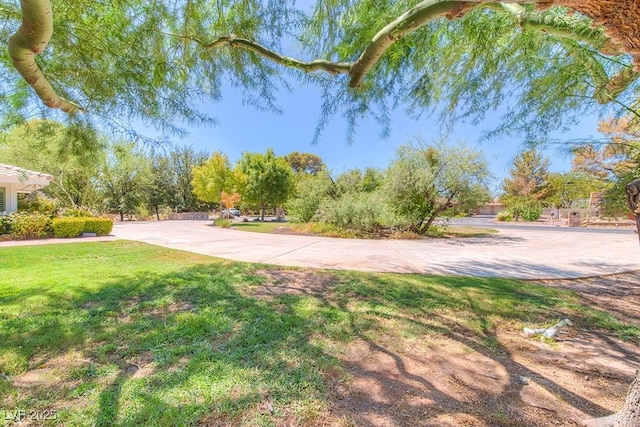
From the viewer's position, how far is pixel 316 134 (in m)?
3.87

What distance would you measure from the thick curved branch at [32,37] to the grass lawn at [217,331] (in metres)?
2.40

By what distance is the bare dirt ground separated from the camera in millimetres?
1725

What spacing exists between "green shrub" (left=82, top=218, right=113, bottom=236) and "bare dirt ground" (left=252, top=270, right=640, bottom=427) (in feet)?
49.0

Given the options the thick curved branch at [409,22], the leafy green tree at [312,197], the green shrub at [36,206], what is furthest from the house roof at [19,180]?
the thick curved branch at [409,22]

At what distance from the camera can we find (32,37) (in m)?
1.88

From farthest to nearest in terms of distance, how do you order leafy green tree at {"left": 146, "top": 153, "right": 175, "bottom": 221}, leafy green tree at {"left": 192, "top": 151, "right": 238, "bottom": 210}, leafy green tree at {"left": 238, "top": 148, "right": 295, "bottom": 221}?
1. leafy green tree at {"left": 146, "top": 153, "right": 175, "bottom": 221}
2. leafy green tree at {"left": 238, "top": 148, "right": 295, "bottom": 221}
3. leafy green tree at {"left": 192, "top": 151, "right": 238, "bottom": 210}

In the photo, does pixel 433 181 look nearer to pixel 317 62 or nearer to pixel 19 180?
pixel 317 62

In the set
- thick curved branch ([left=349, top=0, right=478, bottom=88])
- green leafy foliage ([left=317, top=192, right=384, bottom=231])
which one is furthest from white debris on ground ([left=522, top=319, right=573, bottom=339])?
green leafy foliage ([left=317, top=192, right=384, bottom=231])

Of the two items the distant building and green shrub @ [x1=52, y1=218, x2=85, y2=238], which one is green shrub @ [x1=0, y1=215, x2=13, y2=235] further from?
the distant building

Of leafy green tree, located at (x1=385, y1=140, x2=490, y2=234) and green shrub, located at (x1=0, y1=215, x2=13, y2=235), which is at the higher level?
leafy green tree, located at (x1=385, y1=140, x2=490, y2=234)

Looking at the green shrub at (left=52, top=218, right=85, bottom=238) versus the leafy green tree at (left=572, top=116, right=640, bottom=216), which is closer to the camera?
the leafy green tree at (left=572, top=116, right=640, bottom=216)

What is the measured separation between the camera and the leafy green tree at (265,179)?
936 inches

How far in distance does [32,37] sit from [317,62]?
2.43m

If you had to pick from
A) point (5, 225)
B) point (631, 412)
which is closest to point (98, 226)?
point (5, 225)
